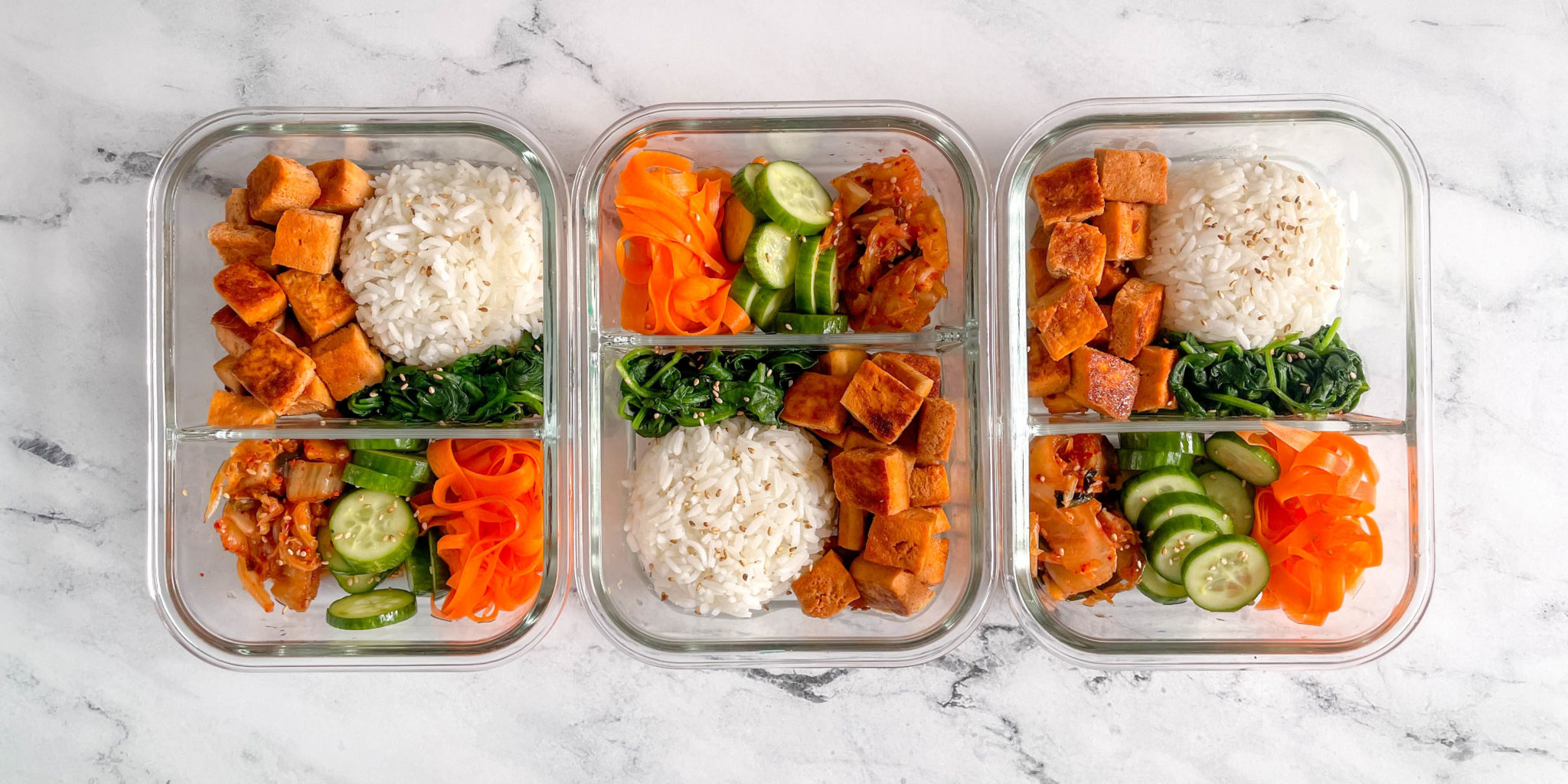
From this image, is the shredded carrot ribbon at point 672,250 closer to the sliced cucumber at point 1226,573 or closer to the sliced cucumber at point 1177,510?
the sliced cucumber at point 1177,510

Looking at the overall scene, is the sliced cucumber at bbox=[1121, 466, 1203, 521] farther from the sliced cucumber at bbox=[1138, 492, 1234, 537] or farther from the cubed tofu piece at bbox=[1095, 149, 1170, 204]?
the cubed tofu piece at bbox=[1095, 149, 1170, 204]

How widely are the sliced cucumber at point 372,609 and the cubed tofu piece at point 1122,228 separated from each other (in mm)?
2350

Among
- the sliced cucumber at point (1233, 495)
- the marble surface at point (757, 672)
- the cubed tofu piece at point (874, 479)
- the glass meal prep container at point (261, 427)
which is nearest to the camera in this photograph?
the cubed tofu piece at point (874, 479)

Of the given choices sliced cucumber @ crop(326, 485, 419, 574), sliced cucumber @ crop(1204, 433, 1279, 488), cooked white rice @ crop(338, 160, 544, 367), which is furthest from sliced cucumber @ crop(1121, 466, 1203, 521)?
sliced cucumber @ crop(326, 485, 419, 574)

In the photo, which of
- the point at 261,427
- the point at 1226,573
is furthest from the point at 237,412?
the point at 1226,573

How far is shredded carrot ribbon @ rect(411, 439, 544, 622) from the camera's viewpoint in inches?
97.0

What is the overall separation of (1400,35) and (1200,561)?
6.10 ft

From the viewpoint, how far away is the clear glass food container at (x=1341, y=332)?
2.44 m

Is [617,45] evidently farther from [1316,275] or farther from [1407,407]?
[1407,407]


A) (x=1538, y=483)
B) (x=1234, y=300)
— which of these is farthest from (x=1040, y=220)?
(x=1538, y=483)

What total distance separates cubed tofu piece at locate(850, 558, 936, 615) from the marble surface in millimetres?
415

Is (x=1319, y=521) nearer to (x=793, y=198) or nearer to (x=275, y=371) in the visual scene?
(x=793, y=198)

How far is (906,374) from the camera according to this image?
2402mm

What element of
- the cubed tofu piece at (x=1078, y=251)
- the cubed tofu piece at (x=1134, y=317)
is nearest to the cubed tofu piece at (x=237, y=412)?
the cubed tofu piece at (x=1078, y=251)
